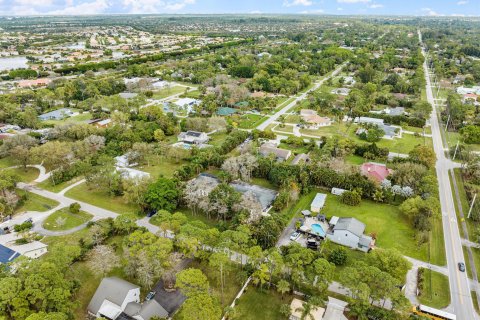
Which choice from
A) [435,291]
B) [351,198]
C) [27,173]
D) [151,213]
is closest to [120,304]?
[151,213]

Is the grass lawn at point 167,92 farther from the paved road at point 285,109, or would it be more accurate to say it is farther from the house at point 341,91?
the house at point 341,91

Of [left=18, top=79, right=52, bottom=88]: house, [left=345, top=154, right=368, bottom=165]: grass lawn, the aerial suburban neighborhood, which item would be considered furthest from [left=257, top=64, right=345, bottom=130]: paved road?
[left=18, top=79, right=52, bottom=88]: house

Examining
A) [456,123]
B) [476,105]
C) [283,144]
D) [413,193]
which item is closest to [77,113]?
[283,144]

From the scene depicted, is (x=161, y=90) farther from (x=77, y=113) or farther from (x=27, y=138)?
(x=27, y=138)

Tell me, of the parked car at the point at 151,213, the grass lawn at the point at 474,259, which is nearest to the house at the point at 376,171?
the grass lawn at the point at 474,259

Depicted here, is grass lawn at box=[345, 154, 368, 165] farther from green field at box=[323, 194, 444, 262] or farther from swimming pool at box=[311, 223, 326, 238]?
swimming pool at box=[311, 223, 326, 238]

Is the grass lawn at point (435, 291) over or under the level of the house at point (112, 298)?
under
